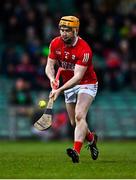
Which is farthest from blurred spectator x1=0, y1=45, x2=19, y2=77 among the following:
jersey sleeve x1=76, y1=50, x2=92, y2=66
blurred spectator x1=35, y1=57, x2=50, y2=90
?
jersey sleeve x1=76, y1=50, x2=92, y2=66

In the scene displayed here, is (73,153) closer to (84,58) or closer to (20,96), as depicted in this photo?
(84,58)

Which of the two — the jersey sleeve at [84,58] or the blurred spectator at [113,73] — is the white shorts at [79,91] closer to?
the jersey sleeve at [84,58]

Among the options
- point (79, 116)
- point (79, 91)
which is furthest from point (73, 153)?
point (79, 91)

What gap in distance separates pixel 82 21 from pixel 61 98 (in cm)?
283

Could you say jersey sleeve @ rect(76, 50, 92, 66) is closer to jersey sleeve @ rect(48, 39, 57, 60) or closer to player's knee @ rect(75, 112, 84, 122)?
jersey sleeve @ rect(48, 39, 57, 60)

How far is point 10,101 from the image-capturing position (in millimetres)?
24625

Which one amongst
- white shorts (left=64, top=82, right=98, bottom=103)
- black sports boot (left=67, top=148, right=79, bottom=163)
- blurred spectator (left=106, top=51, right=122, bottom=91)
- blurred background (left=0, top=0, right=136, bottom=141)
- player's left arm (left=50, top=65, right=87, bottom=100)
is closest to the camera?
black sports boot (left=67, top=148, right=79, bottom=163)

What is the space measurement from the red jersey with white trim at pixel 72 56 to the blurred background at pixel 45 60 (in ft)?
31.8

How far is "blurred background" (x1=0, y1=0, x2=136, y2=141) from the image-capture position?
24500mm

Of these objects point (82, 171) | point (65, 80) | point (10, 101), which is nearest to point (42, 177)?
point (82, 171)

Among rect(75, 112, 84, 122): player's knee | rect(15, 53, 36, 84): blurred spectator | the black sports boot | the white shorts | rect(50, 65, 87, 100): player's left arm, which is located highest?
rect(50, 65, 87, 100): player's left arm

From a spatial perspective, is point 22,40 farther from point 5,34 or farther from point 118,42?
point 118,42

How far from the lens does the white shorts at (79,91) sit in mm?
13914

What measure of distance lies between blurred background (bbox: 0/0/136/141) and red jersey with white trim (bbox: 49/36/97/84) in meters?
9.68
